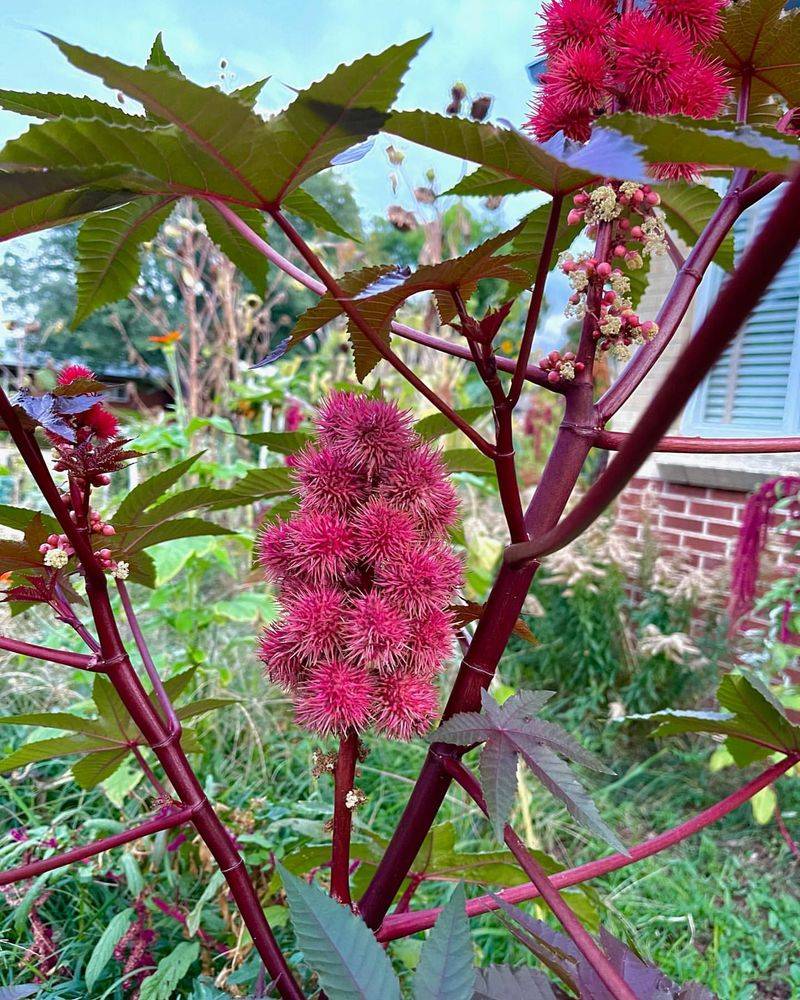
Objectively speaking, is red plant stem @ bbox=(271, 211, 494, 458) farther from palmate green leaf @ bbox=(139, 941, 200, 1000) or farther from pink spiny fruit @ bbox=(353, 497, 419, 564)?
palmate green leaf @ bbox=(139, 941, 200, 1000)

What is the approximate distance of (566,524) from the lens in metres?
0.24

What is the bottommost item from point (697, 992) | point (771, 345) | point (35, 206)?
point (697, 992)

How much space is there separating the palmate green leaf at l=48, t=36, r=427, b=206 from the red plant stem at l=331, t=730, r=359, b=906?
0.89 feet

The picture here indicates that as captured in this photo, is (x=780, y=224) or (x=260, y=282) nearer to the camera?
(x=780, y=224)

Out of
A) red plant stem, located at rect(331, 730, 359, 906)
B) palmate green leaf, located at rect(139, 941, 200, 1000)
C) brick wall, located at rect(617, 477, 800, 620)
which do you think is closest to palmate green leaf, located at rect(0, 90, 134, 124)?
red plant stem, located at rect(331, 730, 359, 906)

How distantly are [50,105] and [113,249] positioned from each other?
9cm

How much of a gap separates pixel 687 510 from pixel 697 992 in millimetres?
2231

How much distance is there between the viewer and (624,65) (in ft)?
1.07

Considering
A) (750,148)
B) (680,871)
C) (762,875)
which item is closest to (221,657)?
(680,871)

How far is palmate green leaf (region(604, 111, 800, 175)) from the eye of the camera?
225mm

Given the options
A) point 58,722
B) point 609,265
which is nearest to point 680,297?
point 609,265

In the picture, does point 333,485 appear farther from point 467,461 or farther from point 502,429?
point 467,461

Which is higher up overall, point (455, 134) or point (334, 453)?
point (455, 134)

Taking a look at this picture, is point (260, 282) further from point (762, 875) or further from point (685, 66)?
point (762, 875)
